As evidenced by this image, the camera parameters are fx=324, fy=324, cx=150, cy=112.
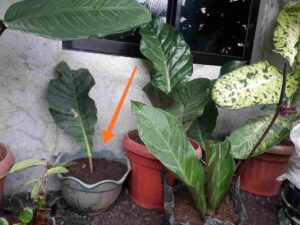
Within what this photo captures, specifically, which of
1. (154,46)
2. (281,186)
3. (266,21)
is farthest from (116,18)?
(281,186)

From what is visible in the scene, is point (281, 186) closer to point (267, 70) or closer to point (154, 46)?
point (267, 70)

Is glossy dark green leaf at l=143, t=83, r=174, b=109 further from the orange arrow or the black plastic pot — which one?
the black plastic pot

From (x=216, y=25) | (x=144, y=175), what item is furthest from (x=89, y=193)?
(x=216, y=25)

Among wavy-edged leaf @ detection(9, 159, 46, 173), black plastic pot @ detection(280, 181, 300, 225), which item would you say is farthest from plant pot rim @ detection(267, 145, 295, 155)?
wavy-edged leaf @ detection(9, 159, 46, 173)

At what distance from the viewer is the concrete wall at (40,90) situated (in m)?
1.46

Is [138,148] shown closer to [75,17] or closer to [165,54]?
[165,54]

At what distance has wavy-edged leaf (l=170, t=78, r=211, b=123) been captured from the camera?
136 centimetres

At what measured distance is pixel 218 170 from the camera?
3.92ft

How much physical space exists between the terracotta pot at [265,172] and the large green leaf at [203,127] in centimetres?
26

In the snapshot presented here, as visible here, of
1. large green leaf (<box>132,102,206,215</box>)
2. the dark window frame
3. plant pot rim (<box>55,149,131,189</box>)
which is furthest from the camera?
the dark window frame

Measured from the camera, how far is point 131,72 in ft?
5.38

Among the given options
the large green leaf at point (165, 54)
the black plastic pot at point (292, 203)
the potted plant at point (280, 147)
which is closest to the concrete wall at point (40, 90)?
the large green leaf at point (165, 54)

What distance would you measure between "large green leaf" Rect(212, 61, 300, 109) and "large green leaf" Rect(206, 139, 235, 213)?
0.61 feet

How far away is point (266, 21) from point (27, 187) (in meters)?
1.54
